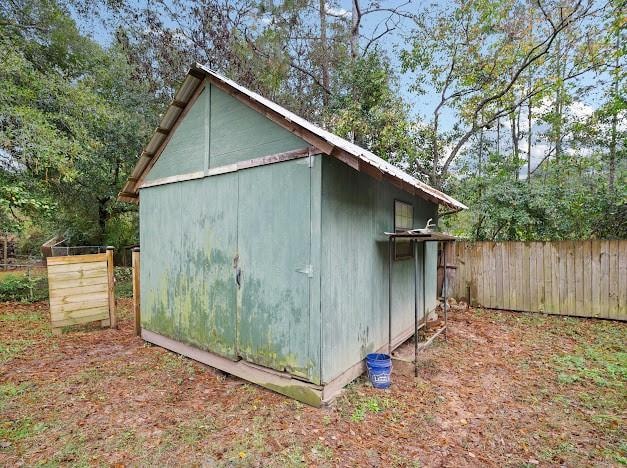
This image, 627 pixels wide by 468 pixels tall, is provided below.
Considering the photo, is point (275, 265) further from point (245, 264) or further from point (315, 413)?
point (315, 413)

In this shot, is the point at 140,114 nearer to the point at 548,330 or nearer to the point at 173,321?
the point at 173,321

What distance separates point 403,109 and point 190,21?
25.3 ft

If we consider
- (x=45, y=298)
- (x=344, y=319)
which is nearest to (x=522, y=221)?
(x=344, y=319)

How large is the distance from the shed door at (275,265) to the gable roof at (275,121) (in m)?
0.40

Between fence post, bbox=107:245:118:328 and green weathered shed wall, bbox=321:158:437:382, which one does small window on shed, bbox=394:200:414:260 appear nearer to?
green weathered shed wall, bbox=321:158:437:382

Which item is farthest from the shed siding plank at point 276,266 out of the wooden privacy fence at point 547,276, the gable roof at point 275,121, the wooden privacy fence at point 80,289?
the wooden privacy fence at point 547,276

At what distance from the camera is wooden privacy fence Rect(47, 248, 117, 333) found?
5.78m

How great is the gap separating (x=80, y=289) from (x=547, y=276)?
9978mm

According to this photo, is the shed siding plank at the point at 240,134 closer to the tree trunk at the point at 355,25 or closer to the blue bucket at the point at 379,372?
the blue bucket at the point at 379,372

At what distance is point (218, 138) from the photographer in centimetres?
450

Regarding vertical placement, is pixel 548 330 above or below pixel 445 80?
below

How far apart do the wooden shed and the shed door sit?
0.01m

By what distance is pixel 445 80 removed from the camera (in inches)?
427

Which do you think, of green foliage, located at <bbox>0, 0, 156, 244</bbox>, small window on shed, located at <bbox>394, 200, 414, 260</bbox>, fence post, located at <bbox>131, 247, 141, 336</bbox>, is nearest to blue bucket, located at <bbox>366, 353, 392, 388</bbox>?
small window on shed, located at <bbox>394, 200, 414, 260</bbox>
